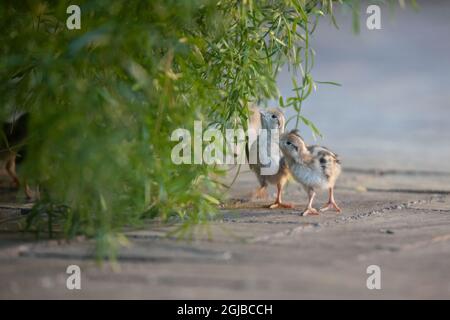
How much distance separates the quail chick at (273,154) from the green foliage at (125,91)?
2.04 feet

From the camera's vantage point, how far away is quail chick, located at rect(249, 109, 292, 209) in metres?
5.12

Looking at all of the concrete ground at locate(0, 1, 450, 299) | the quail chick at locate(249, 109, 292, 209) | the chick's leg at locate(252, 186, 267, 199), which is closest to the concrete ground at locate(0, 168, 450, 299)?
the concrete ground at locate(0, 1, 450, 299)

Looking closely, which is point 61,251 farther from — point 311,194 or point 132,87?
point 311,194

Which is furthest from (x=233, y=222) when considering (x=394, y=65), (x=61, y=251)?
(x=394, y=65)

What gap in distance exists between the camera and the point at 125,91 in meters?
3.55

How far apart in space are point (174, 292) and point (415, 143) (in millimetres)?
6666

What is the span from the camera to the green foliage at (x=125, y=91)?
3318 mm

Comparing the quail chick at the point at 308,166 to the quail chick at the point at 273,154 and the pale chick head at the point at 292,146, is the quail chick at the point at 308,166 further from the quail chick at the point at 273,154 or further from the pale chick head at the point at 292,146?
the quail chick at the point at 273,154

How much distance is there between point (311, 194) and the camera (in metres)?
4.86

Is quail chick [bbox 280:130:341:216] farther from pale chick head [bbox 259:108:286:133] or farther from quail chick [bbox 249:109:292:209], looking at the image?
pale chick head [bbox 259:108:286:133]

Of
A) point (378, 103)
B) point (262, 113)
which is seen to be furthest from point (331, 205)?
point (378, 103)

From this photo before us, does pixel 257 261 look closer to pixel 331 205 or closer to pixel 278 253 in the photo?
pixel 278 253

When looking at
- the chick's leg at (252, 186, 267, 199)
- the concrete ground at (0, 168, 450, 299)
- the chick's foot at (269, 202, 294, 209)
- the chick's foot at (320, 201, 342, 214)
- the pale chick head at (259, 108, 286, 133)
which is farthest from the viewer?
the chick's leg at (252, 186, 267, 199)

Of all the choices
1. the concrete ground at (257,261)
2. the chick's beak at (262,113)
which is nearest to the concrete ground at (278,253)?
the concrete ground at (257,261)
